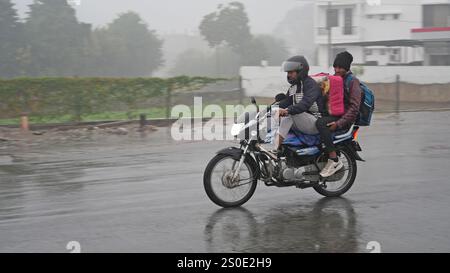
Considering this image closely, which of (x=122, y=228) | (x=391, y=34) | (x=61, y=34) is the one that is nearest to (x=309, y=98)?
(x=122, y=228)

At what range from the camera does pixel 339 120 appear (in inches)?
320

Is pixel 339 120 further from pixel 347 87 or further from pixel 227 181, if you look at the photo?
pixel 227 181

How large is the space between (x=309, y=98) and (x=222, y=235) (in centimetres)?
232

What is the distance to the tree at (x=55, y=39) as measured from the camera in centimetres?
6022

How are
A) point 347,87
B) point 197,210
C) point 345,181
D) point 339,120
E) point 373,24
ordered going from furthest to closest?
point 373,24
point 345,181
point 347,87
point 339,120
point 197,210

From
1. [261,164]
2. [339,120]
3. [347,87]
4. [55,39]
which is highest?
[55,39]

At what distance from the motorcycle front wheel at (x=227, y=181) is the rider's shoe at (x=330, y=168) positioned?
37.1 inches

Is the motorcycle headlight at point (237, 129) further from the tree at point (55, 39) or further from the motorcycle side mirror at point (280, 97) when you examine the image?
the tree at point (55, 39)

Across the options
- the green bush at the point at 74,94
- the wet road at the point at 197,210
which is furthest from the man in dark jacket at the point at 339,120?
the green bush at the point at 74,94

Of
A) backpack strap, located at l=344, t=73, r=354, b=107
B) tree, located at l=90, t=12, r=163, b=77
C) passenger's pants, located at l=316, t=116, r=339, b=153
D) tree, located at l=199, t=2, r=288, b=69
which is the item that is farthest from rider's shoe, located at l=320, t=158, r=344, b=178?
tree, located at l=199, t=2, r=288, b=69

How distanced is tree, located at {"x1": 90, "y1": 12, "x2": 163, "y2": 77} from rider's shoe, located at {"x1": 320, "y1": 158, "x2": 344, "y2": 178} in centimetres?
5963

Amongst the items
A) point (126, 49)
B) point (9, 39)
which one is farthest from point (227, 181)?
point (126, 49)

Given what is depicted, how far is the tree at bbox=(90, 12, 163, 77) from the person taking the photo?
225 feet

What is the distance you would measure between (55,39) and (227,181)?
5719 cm
